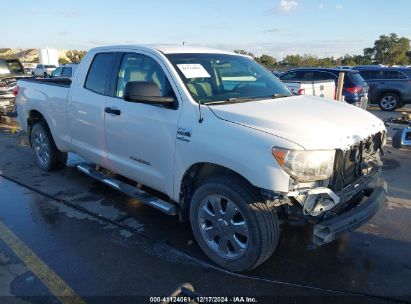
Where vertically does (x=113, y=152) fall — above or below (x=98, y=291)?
above

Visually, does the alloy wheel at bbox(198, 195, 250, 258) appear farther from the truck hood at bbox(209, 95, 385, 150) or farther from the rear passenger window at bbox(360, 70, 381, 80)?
the rear passenger window at bbox(360, 70, 381, 80)

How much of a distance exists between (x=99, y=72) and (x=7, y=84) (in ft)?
27.0

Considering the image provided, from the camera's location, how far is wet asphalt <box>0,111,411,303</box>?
125 inches

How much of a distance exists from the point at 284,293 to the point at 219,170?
1.13 m

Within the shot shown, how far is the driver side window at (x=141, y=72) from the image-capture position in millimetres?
3910

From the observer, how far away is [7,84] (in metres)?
11.6

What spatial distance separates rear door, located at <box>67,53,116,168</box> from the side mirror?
1.01m

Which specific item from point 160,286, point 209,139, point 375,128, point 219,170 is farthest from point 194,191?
point 375,128

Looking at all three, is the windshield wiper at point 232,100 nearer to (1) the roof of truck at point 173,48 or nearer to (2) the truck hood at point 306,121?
(2) the truck hood at point 306,121

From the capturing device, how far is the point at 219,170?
11.3ft

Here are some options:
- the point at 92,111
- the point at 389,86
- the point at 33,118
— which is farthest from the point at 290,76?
the point at 92,111

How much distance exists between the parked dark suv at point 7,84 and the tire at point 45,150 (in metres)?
5.39

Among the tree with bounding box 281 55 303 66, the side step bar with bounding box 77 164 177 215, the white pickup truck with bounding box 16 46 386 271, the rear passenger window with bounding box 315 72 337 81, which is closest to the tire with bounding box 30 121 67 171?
the side step bar with bounding box 77 164 177 215

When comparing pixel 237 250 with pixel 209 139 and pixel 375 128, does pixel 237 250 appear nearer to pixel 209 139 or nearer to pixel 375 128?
pixel 209 139
